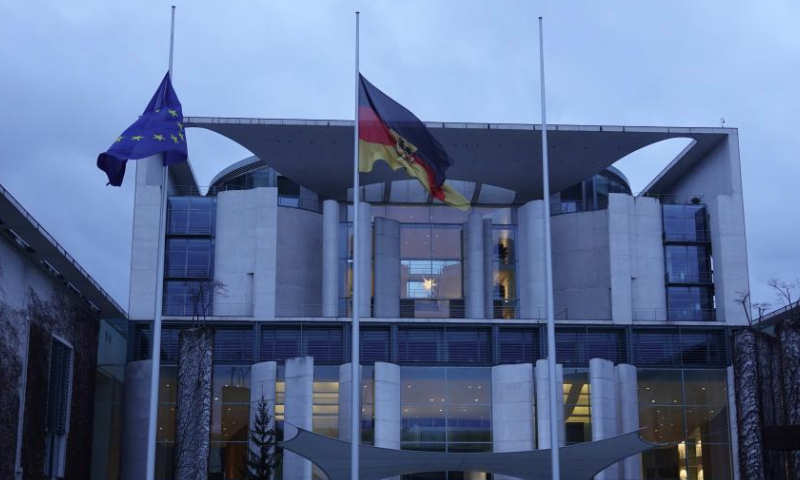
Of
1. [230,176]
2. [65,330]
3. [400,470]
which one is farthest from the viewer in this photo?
[230,176]

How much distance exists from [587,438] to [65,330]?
22236mm

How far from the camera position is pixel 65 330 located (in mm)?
41875

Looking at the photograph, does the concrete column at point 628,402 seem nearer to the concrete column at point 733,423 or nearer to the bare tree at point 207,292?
the concrete column at point 733,423

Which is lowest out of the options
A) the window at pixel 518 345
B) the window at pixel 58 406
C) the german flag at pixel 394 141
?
the window at pixel 58 406

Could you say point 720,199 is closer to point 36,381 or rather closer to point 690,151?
point 690,151

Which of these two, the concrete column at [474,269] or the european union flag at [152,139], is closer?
the european union flag at [152,139]

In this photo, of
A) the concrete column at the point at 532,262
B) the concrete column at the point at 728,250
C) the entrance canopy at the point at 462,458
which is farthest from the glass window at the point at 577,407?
the entrance canopy at the point at 462,458

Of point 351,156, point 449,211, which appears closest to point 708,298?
point 449,211

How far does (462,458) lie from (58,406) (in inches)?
633

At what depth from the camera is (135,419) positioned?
4809 centimetres

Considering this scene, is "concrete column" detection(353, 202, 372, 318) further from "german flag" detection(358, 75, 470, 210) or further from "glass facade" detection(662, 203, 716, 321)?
"german flag" detection(358, 75, 470, 210)

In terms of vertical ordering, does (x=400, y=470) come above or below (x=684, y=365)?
below

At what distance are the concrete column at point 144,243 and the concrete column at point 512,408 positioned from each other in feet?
52.9

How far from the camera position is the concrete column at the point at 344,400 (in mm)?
46094
